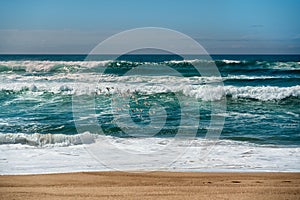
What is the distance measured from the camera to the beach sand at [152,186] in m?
4.82

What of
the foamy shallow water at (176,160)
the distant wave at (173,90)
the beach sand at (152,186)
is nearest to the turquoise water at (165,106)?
the distant wave at (173,90)

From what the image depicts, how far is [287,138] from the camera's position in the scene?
9.58 meters

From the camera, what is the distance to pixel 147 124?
11.5m

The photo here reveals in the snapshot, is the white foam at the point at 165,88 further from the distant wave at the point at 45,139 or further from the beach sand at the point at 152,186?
the beach sand at the point at 152,186

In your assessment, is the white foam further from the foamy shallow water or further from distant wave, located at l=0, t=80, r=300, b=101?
the foamy shallow water

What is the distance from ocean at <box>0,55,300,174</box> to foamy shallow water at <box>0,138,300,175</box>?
0.02m

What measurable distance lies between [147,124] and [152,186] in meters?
6.09

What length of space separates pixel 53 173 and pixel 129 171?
1.22 m

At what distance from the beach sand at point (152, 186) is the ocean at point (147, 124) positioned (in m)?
0.56

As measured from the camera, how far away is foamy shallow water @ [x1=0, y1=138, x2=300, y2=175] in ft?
22.1

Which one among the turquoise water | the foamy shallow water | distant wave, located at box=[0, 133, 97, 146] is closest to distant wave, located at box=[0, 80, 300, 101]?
the turquoise water

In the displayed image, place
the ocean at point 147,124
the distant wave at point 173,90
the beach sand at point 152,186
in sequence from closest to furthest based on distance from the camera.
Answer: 1. the beach sand at point 152,186
2. the ocean at point 147,124
3. the distant wave at point 173,90

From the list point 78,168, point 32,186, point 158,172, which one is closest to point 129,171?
point 158,172

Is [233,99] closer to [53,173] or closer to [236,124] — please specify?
[236,124]
